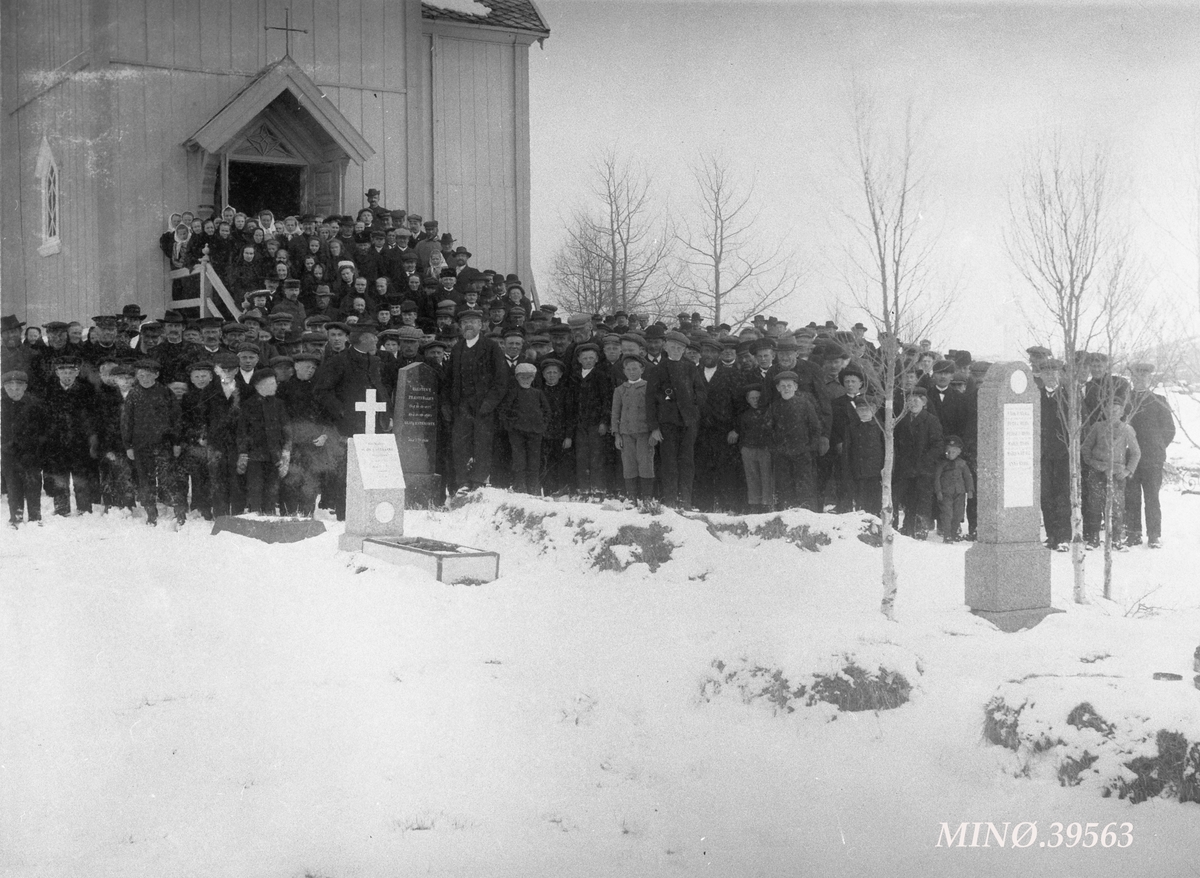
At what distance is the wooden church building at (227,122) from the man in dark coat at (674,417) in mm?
7479

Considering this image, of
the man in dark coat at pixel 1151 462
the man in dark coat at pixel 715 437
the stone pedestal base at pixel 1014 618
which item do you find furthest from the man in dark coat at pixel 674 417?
the man in dark coat at pixel 1151 462

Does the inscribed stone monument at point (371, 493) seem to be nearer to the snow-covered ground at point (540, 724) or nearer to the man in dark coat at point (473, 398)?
the snow-covered ground at point (540, 724)

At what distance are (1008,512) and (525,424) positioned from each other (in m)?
4.99

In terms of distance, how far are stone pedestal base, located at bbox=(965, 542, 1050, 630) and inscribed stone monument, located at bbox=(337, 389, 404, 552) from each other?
4.40m

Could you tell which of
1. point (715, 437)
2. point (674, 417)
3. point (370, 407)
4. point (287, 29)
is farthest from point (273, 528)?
point (287, 29)

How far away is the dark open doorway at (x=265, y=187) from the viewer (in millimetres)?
18047

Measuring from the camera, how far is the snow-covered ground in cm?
455

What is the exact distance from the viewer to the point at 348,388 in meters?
11.0

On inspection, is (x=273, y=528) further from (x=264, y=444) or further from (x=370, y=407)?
(x=370, y=407)

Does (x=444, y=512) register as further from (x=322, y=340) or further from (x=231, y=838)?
(x=231, y=838)

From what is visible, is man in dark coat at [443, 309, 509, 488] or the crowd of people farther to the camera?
man in dark coat at [443, 309, 509, 488]

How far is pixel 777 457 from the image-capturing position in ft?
35.4

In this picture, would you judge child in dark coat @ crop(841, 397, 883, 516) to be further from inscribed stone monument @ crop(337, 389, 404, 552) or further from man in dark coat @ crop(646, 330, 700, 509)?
inscribed stone monument @ crop(337, 389, 404, 552)

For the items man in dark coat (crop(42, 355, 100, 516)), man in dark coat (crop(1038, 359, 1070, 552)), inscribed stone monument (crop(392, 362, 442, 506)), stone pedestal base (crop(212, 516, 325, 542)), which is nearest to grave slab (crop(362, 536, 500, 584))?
stone pedestal base (crop(212, 516, 325, 542))
